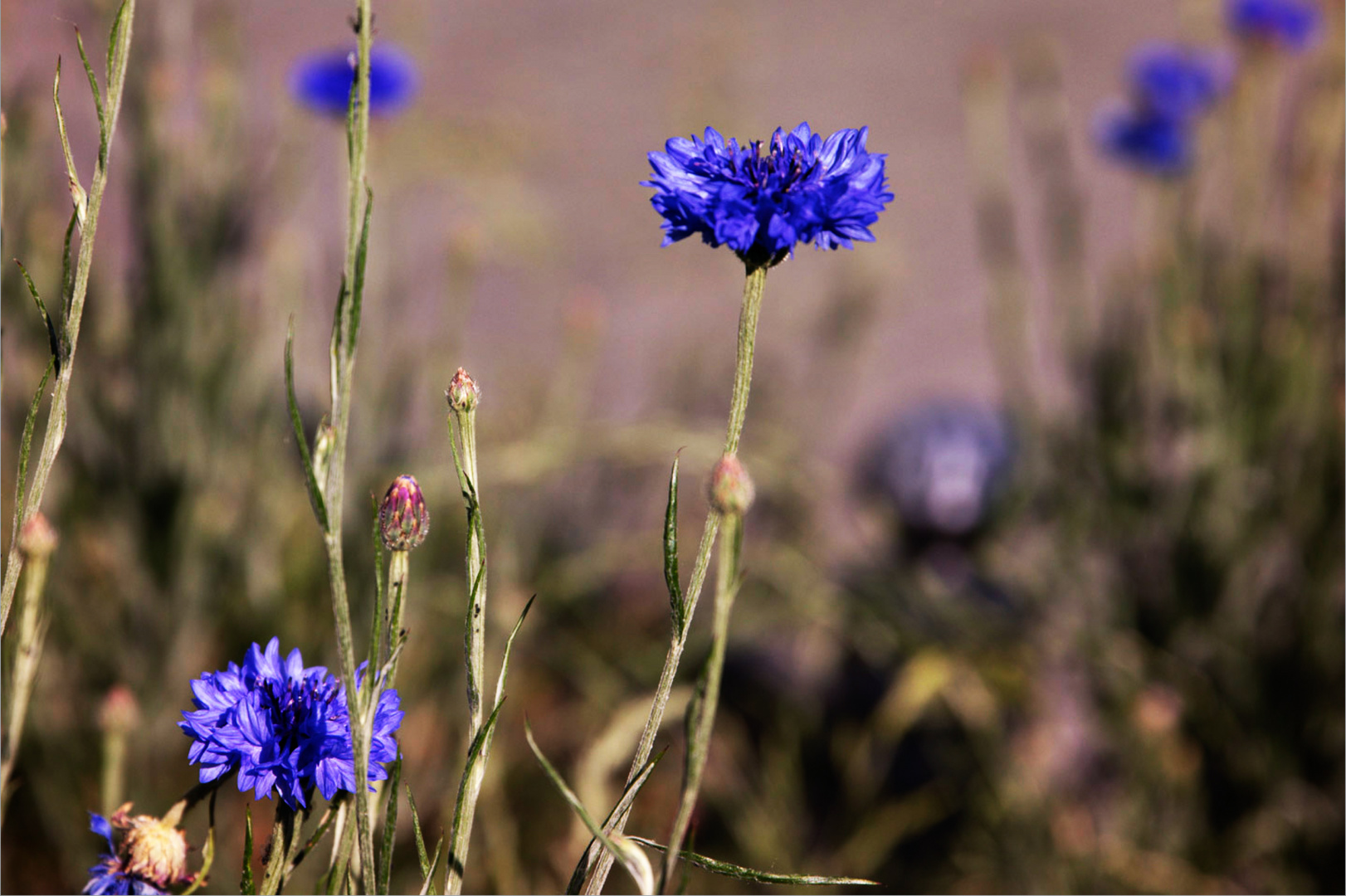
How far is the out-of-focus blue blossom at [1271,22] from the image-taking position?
1007 mm

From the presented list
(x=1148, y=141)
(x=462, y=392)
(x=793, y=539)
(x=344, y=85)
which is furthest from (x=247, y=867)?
(x=1148, y=141)

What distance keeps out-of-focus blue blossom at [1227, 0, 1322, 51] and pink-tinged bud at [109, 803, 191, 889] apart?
3.60 feet

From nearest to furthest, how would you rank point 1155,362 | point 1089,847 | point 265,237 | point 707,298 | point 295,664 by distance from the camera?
point 295,664 < point 1089,847 < point 265,237 < point 1155,362 < point 707,298

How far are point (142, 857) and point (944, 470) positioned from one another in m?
0.94

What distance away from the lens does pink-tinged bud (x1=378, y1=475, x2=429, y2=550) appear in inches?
12.1

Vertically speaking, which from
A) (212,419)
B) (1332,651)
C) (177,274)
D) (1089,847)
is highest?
(177,274)

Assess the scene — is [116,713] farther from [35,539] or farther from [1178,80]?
[1178,80]

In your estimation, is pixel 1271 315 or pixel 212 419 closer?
pixel 212 419

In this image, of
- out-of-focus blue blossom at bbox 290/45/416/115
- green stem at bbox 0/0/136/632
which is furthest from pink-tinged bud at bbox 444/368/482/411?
out-of-focus blue blossom at bbox 290/45/416/115

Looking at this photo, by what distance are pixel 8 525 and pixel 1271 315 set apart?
3.91 feet

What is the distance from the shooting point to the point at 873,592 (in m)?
0.92

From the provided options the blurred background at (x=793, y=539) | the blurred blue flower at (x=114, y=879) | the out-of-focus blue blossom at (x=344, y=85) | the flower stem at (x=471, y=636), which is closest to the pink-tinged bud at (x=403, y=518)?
the flower stem at (x=471, y=636)

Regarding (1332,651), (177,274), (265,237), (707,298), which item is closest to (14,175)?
(177,274)

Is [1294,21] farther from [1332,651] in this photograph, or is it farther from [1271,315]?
[1332,651]
